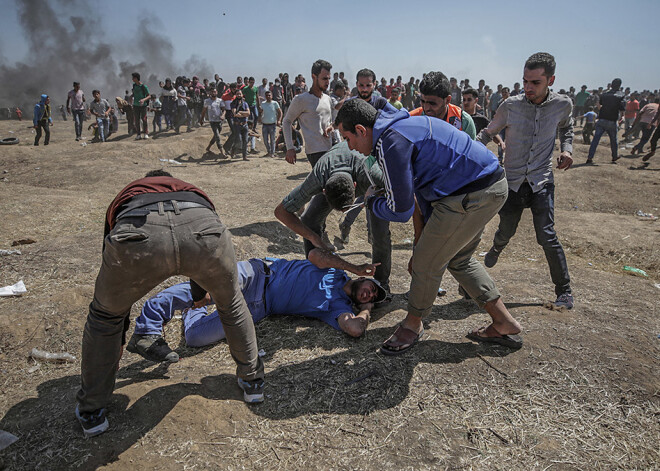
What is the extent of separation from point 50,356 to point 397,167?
294cm

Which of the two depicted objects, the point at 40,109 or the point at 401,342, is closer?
the point at 401,342

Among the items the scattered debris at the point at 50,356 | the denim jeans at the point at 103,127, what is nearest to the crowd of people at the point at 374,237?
the scattered debris at the point at 50,356

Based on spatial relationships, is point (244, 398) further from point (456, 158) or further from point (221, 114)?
point (221, 114)

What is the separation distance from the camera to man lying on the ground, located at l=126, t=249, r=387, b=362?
3.44 meters

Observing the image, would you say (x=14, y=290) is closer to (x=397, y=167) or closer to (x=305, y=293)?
(x=305, y=293)

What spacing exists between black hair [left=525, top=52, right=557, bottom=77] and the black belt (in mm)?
Result: 3058

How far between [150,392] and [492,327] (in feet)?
7.98

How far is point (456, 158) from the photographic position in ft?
8.43

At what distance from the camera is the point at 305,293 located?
372cm

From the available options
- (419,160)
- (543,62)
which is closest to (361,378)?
(419,160)

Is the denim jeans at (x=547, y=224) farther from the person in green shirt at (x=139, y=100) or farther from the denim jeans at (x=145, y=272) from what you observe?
the person in green shirt at (x=139, y=100)

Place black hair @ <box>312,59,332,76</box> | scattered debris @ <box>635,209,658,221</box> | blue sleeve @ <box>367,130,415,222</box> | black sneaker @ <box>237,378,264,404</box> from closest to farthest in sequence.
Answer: blue sleeve @ <box>367,130,415,222</box> < black sneaker @ <box>237,378,264,404</box> < black hair @ <box>312,59,332,76</box> < scattered debris @ <box>635,209,658,221</box>

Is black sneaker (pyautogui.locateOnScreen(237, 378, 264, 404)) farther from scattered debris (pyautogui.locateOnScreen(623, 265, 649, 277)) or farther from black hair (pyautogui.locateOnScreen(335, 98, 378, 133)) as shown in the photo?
scattered debris (pyautogui.locateOnScreen(623, 265, 649, 277))

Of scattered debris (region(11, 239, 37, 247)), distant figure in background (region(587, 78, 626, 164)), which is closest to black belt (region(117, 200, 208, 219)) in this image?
scattered debris (region(11, 239, 37, 247))
